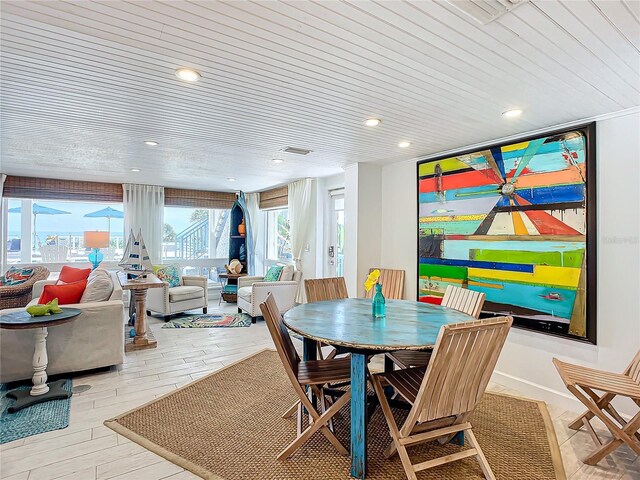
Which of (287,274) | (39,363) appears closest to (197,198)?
(287,274)

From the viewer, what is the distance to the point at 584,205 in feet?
9.11

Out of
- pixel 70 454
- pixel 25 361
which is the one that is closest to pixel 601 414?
pixel 70 454

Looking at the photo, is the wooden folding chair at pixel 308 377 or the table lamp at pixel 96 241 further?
the table lamp at pixel 96 241

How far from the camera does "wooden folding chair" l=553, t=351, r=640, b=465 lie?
2.07 m

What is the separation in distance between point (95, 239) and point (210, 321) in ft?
7.32

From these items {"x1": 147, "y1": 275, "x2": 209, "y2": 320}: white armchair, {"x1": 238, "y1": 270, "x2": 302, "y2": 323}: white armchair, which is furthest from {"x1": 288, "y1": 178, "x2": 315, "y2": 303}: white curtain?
{"x1": 147, "y1": 275, "x2": 209, "y2": 320}: white armchair

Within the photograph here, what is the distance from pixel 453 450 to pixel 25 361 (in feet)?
11.6

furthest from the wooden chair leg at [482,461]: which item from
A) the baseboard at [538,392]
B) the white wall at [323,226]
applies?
the white wall at [323,226]

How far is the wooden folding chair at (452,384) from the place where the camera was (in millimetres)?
1666

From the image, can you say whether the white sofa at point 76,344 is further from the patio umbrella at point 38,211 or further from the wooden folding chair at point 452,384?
the patio umbrella at point 38,211

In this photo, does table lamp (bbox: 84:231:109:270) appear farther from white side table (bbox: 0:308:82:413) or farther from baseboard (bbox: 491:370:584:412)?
baseboard (bbox: 491:370:584:412)

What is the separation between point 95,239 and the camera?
5559 millimetres

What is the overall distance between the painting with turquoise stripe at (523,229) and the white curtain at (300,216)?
95.2 inches

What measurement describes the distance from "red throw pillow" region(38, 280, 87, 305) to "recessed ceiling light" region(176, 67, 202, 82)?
101 inches
